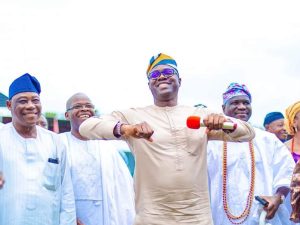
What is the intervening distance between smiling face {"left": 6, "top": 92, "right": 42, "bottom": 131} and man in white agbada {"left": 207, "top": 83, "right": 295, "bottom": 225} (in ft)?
5.50

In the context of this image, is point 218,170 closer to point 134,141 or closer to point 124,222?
point 124,222

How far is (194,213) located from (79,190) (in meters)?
1.86

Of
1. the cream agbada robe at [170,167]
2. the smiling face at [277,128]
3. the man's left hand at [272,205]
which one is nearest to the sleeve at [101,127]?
the cream agbada robe at [170,167]

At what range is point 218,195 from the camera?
18.4ft

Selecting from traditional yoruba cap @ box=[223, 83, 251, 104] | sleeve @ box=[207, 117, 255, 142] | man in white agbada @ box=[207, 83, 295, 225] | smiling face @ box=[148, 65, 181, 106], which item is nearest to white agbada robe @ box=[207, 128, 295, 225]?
man in white agbada @ box=[207, 83, 295, 225]

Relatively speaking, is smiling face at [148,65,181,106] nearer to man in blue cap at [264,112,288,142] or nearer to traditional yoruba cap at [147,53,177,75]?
traditional yoruba cap at [147,53,177,75]

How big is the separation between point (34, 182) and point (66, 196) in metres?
0.44

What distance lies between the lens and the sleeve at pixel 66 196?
5.34 metres

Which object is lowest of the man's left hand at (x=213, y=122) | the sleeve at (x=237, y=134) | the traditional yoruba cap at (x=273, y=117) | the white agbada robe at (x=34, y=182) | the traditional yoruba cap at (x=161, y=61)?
the white agbada robe at (x=34, y=182)

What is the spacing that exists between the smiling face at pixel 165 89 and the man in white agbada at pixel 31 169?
1.23m

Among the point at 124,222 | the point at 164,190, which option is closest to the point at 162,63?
the point at 164,190

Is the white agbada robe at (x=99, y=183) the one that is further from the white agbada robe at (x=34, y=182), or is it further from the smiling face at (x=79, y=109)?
the white agbada robe at (x=34, y=182)

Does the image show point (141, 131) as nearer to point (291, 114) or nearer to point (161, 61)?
point (161, 61)

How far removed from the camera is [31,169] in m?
5.09
